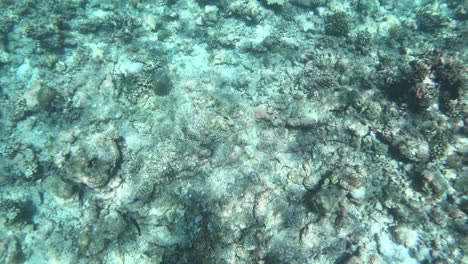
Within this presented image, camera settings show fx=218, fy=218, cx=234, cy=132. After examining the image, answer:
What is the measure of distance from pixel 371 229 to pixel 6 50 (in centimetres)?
1518

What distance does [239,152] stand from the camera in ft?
22.0

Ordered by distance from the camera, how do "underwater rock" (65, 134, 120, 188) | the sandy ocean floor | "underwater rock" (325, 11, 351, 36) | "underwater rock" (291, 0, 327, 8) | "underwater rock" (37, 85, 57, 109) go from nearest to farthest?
1. the sandy ocean floor
2. "underwater rock" (65, 134, 120, 188)
3. "underwater rock" (37, 85, 57, 109)
4. "underwater rock" (325, 11, 351, 36)
5. "underwater rock" (291, 0, 327, 8)

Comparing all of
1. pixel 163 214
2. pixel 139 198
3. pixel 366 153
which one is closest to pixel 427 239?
pixel 366 153

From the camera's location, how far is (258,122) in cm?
717

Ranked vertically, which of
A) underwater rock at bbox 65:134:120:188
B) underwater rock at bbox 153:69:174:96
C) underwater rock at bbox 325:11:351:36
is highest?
underwater rock at bbox 325:11:351:36

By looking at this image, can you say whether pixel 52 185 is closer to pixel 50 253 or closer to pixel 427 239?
pixel 50 253

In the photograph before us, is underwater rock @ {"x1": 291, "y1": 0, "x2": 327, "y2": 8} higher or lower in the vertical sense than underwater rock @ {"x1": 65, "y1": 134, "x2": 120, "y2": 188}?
higher

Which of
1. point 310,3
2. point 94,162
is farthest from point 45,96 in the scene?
point 310,3

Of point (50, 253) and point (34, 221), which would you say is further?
point (34, 221)

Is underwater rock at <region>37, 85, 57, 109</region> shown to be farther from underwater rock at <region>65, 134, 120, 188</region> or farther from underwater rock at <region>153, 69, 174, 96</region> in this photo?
underwater rock at <region>153, 69, 174, 96</region>

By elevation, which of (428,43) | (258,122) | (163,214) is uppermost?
(428,43)

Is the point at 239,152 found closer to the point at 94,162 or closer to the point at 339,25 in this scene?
the point at 94,162

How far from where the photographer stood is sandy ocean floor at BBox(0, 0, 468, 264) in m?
5.95

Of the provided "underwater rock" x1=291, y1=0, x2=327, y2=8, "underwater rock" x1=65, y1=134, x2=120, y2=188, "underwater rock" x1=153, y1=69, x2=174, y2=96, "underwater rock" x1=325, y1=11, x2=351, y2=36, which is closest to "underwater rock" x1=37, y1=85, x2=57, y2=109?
"underwater rock" x1=65, y1=134, x2=120, y2=188
